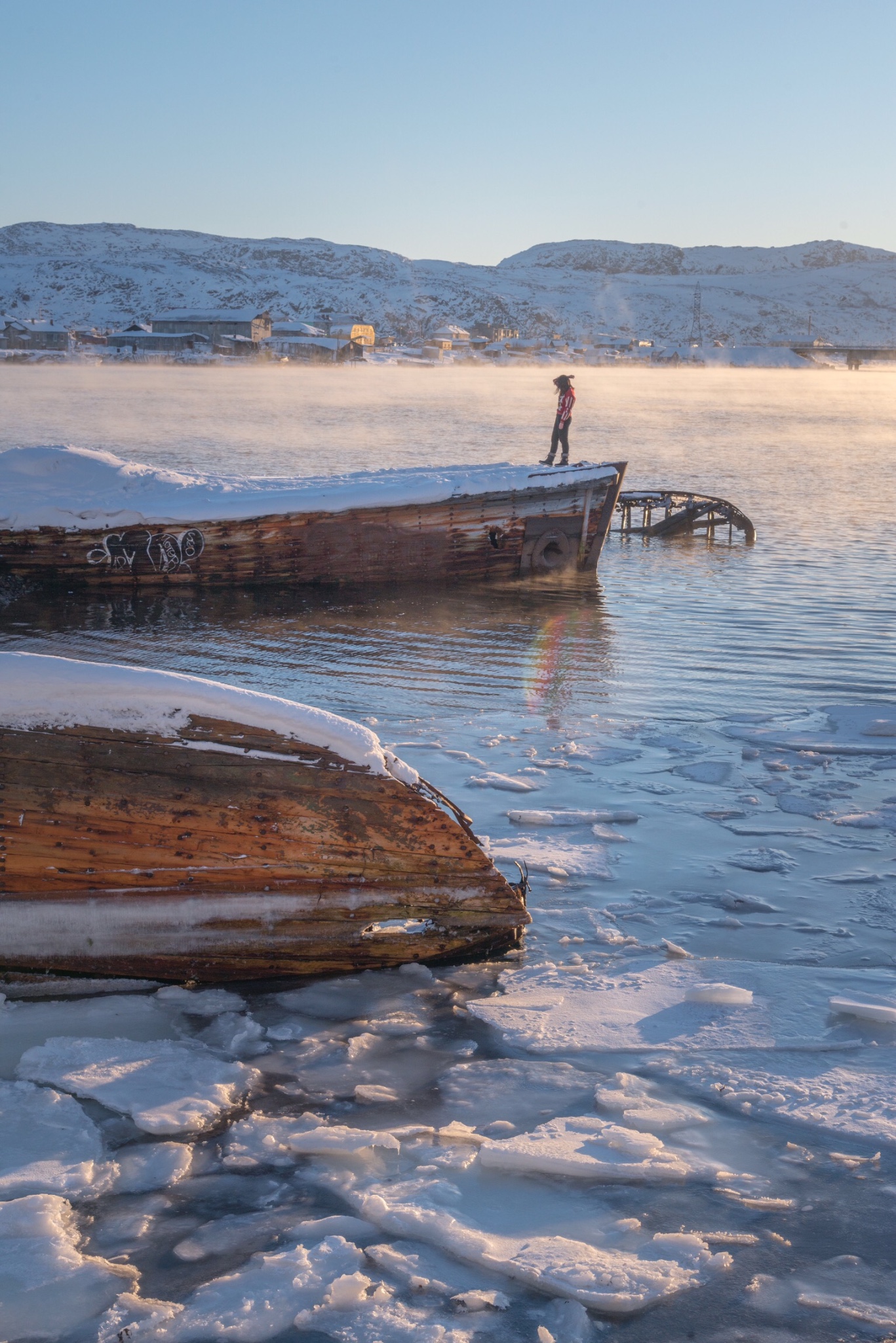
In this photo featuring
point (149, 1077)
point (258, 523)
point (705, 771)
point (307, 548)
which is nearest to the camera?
point (149, 1077)

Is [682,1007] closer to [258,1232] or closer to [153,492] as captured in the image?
[258,1232]

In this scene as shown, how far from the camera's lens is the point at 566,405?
18.8 m

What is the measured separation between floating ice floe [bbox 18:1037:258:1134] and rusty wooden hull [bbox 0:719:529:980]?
52 cm

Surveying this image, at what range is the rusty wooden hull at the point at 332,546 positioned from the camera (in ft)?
45.6

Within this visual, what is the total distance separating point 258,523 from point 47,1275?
11801 mm

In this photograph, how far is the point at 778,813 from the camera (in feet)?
22.4

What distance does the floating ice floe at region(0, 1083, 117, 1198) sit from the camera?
133 inches

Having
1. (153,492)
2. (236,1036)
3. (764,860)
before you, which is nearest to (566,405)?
(153,492)

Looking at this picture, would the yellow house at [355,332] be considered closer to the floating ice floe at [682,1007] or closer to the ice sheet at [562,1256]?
the floating ice floe at [682,1007]

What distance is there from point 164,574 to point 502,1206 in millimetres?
11922

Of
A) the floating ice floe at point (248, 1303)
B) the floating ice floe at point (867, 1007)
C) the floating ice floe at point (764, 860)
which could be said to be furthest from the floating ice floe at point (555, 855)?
the floating ice floe at point (248, 1303)

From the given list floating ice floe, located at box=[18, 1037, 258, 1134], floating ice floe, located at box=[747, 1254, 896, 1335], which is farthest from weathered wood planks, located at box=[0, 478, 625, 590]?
floating ice floe, located at box=[747, 1254, 896, 1335]

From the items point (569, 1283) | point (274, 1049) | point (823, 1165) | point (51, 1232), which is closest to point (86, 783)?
point (274, 1049)

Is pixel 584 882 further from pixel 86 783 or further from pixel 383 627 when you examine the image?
pixel 383 627
